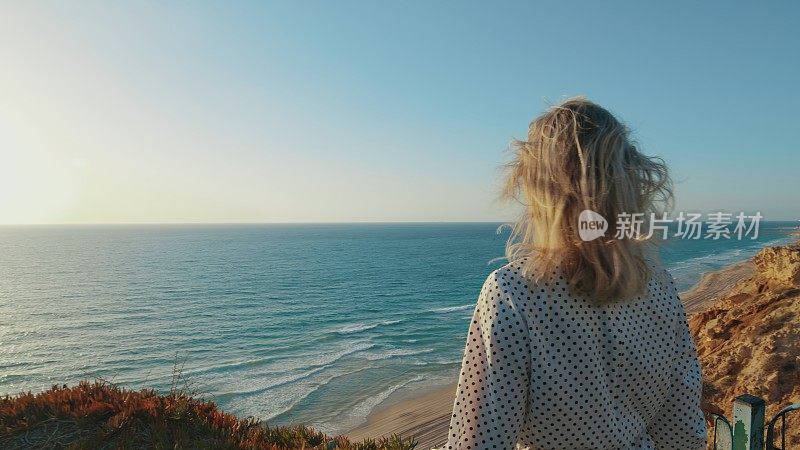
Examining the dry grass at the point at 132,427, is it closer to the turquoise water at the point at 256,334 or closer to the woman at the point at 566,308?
the woman at the point at 566,308

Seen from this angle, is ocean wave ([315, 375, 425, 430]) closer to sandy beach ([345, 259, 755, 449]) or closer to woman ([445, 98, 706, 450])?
sandy beach ([345, 259, 755, 449])

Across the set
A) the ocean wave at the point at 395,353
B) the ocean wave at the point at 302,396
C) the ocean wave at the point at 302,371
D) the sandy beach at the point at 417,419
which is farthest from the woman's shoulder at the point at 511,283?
the ocean wave at the point at 395,353

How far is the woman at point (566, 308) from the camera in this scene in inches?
60.2

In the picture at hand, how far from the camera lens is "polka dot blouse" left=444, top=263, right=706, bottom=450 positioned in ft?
4.98

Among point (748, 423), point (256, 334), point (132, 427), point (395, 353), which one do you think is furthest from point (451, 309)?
point (748, 423)

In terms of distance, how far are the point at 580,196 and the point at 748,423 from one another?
7.66 feet

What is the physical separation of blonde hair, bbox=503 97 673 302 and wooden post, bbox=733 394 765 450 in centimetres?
193

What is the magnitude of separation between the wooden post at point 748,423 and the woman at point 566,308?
5.36ft

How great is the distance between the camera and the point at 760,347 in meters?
8.53

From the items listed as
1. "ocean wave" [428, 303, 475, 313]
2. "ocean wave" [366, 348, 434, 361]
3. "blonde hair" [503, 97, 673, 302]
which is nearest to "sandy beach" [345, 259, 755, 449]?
"ocean wave" [366, 348, 434, 361]

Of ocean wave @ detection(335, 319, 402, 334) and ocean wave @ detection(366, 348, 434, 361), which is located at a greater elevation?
ocean wave @ detection(366, 348, 434, 361)

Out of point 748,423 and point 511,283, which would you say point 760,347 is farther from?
point 511,283

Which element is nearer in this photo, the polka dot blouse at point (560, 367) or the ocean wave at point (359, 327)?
the polka dot blouse at point (560, 367)

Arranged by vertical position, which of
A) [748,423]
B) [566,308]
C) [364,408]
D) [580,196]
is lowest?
[364,408]
